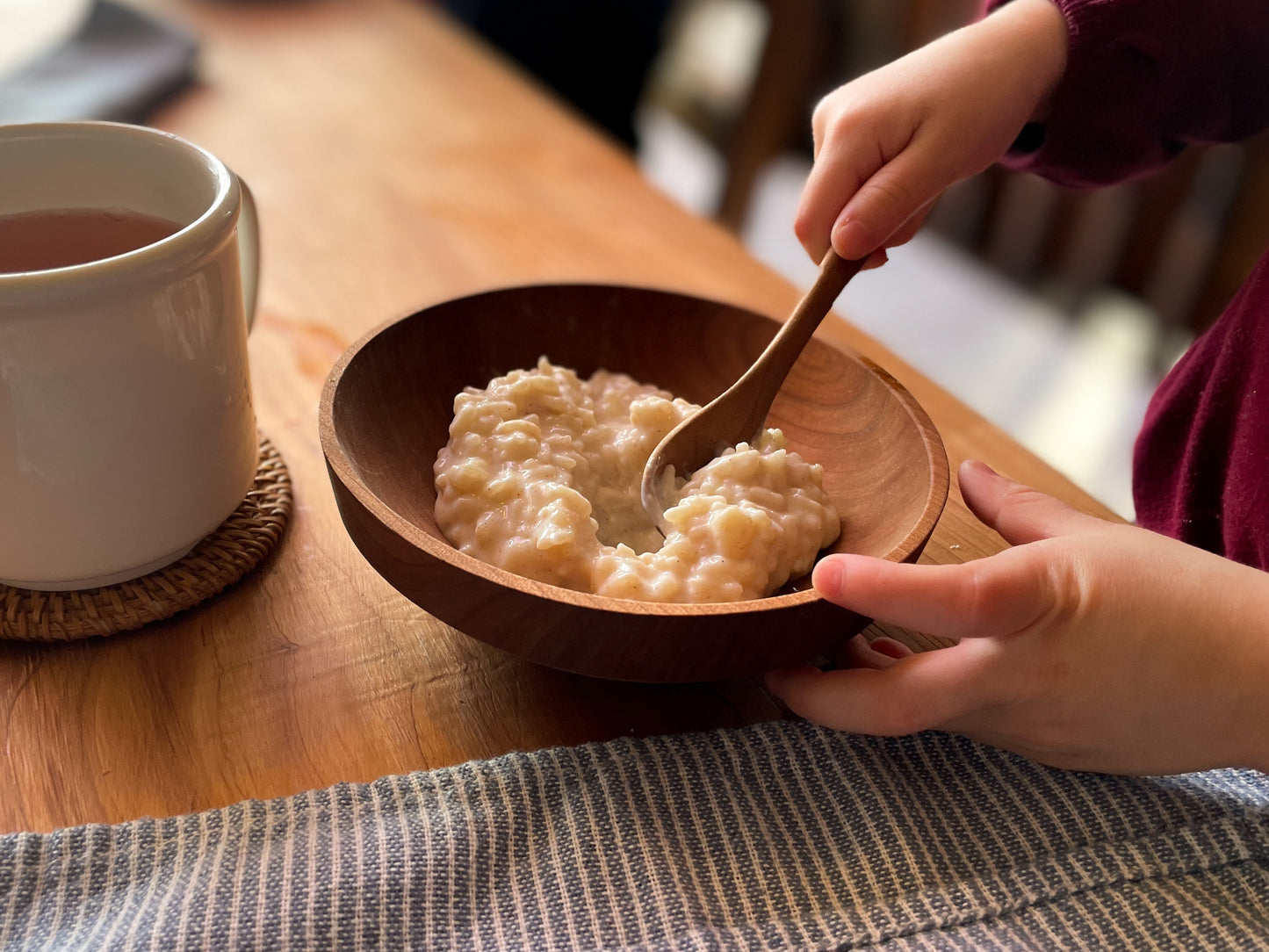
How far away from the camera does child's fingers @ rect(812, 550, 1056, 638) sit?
54 centimetres

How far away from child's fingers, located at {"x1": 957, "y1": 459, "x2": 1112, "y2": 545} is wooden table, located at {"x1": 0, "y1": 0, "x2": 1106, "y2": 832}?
7cm

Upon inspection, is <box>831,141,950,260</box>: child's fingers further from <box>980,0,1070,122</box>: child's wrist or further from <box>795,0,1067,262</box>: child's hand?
<box>980,0,1070,122</box>: child's wrist

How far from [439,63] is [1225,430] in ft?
3.83

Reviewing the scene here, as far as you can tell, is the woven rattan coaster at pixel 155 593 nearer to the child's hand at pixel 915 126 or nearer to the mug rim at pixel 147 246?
the mug rim at pixel 147 246

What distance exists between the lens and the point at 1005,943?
509 millimetres

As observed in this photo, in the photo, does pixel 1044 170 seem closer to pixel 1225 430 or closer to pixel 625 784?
pixel 1225 430

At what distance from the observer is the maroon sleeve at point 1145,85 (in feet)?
2.61

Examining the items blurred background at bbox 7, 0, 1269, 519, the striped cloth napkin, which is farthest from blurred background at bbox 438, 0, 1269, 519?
the striped cloth napkin

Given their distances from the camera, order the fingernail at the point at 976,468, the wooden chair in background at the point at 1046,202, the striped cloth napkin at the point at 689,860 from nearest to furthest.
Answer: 1. the striped cloth napkin at the point at 689,860
2. the fingernail at the point at 976,468
3. the wooden chair in background at the point at 1046,202

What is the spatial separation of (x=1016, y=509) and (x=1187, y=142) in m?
0.43

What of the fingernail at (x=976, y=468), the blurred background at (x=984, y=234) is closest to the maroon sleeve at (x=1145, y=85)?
the fingernail at (x=976, y=468)

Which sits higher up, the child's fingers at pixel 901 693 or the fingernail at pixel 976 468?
the fingernail at pixel 976 468

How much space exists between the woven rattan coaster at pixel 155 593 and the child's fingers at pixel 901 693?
34 cm

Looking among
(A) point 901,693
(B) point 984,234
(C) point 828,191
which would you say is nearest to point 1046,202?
(B) point 984,234
